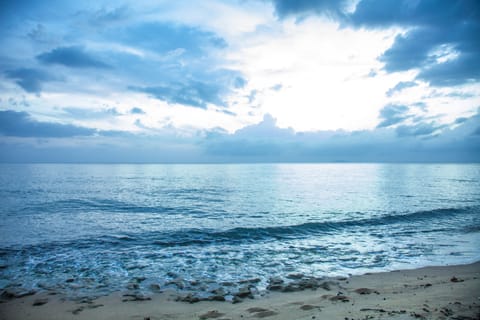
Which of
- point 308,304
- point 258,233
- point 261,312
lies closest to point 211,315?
point 261,312

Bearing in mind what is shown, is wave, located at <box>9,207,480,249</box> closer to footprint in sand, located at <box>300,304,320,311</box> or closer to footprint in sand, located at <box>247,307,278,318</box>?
footprint in sand, located at <box>247,307,278,318</box>

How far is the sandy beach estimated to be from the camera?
340 inches

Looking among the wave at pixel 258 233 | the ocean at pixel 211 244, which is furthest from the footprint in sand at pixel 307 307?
the wave at pixel 258 233

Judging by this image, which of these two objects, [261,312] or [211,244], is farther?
[211,244]

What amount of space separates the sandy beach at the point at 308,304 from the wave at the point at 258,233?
30.3 ft

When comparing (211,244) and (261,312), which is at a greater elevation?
(261,312)

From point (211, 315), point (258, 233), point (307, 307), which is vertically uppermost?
point (307, 307)

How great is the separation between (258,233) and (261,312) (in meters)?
14.7

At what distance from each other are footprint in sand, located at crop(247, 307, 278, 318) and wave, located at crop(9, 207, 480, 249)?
1138 centimetres

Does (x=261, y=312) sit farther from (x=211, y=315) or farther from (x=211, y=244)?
(x=211, y=244)

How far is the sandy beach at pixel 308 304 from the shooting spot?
863 centimetres

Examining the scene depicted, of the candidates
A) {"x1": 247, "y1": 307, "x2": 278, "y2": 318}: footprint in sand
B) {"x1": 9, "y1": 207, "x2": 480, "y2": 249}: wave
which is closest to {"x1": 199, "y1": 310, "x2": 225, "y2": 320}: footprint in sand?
{"x1": 247, "y1": 307, "x2": 278, "y2": 318}: footprint in sand

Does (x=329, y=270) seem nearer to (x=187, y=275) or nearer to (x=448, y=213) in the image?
(x=187, y=275)

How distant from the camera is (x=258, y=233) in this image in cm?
2400
